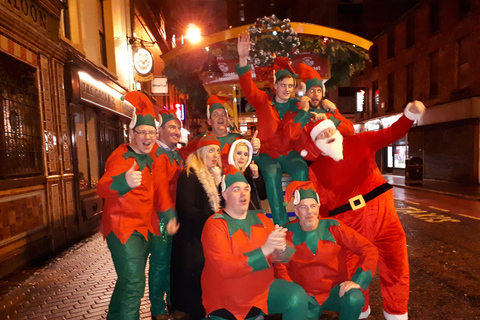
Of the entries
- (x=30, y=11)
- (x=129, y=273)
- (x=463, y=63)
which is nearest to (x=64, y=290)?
(x=129, y=273)

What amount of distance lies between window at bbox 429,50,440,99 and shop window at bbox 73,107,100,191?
17.5m

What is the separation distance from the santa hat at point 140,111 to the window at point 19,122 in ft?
11.7

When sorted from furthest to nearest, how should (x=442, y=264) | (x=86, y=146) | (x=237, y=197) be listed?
(x=86, y=146) → (x=442, y=264) → (x=237, y=197)

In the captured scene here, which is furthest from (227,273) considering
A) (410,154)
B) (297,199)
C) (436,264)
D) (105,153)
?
(410,154)

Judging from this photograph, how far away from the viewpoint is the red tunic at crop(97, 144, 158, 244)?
2.54m

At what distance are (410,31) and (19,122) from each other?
21571 millimetres

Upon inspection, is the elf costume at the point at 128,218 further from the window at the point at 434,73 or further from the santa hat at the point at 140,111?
the window at the point at 434,73

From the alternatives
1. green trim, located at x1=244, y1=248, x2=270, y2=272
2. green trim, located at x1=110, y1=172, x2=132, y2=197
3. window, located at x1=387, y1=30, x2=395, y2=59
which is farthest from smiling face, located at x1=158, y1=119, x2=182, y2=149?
window, located at x1=387, y1=30, x2=395, y2=59

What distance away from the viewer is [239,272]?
2105 millimetres

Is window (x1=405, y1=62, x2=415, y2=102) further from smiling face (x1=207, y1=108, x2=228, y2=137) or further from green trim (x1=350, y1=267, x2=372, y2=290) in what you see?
green trim (x1=350, y1=267, x2=372, y2=290)

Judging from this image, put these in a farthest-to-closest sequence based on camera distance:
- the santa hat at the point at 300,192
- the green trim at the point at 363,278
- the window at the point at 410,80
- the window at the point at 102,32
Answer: the window at the point at 410,80 → the window at the point at 102,32 → the santa hat at the point at 300,192 → the green trim at the point at 363,278

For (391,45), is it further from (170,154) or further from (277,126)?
(170,154)

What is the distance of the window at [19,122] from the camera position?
5.02 m

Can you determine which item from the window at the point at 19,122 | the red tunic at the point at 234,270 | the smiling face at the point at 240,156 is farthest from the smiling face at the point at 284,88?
the window at the point at 19,122
